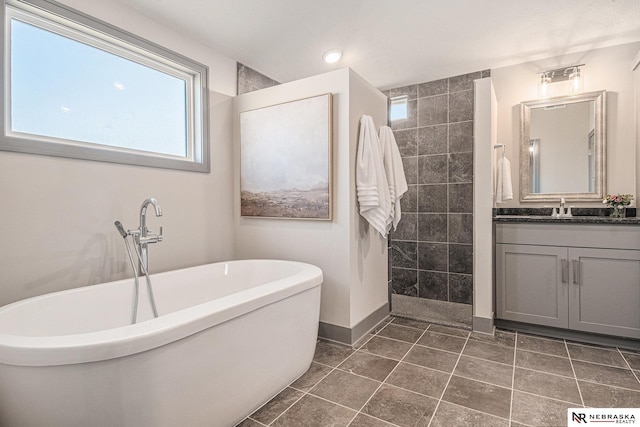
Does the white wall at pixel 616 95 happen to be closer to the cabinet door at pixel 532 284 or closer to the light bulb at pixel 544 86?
the light bulb at pixel 544 86

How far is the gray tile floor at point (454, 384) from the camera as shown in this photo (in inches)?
61.0

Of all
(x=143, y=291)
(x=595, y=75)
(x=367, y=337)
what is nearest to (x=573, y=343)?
(x=367, y=337)

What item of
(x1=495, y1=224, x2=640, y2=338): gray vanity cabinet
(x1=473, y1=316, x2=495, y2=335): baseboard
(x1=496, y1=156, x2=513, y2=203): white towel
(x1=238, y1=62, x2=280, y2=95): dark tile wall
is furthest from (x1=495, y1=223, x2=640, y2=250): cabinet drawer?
(x1=238, y1=62, x2=280, y2=95): dark tile wall

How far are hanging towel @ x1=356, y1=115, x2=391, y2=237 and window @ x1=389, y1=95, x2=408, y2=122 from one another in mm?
1355

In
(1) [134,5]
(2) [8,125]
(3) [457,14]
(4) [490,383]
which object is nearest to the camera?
(2) [8,125]

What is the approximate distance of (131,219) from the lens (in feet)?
7.09

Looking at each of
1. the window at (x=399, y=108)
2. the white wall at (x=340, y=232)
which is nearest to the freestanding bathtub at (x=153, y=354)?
the white wall at (x=340, y=232)

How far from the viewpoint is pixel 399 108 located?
3652 millimetres

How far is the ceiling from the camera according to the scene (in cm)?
221

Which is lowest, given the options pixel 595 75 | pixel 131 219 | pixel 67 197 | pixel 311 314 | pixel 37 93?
pixel 311 314

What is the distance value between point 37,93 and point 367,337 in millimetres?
2630

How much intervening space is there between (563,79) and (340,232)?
8.13 ft

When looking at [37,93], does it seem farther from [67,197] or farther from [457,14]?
[457,14]

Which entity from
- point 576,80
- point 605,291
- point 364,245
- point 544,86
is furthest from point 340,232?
point 576,80
